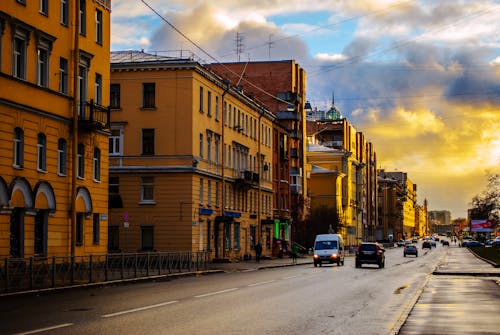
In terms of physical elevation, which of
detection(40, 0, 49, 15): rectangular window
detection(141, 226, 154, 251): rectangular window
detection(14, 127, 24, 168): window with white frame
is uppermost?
detection(40, 0, 49, 15): rectangular window

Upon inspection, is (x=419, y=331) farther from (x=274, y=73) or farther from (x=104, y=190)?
(x=274, y=73)

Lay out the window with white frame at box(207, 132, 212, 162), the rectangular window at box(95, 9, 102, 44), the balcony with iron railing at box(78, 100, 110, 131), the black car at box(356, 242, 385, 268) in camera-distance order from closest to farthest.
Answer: the balcony with iron railing at box(78, 100, 110, 131) → the rectangular window at box(95, 9, 102, 44) → the black car at box(356, 242, 385, 268) → the window with white frame at box(207, 132, 212, 162)

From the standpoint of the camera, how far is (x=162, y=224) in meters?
56.1

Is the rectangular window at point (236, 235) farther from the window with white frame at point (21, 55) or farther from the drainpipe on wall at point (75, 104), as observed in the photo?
the window with white frame at point (21, 55)

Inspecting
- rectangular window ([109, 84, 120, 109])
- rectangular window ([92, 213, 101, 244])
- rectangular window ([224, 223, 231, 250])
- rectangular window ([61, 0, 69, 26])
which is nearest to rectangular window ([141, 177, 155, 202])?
rectangular window ([109, 84, 120, 109])

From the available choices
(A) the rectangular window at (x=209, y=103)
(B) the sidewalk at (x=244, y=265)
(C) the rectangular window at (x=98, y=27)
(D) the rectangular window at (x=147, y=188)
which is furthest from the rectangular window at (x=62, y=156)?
(A) the rectangular window at (x=209, y=103)

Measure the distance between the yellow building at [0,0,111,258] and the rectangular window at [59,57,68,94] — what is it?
0.15ft

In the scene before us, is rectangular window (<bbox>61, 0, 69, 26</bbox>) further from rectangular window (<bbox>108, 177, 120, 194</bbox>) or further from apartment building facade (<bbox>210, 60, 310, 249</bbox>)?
apartment building facade (<bbox>210, 60, 310, 249</bbox>)

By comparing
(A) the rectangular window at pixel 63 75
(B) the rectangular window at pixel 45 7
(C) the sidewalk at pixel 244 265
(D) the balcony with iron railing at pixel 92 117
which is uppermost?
(B) the rectangular window at pixel 45 7

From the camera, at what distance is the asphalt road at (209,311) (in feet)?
50.2

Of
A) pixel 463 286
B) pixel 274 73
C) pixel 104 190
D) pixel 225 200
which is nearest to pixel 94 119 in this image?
pixel 104 190

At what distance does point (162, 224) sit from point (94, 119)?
16.3m

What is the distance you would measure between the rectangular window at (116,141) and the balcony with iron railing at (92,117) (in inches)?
592

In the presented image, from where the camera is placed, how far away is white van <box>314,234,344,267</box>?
57031 mm
